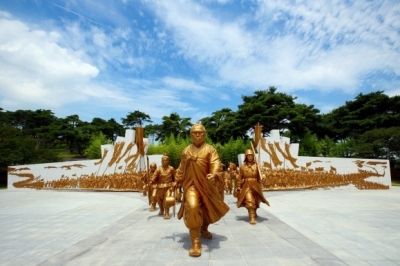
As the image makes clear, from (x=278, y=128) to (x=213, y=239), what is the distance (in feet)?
83.7

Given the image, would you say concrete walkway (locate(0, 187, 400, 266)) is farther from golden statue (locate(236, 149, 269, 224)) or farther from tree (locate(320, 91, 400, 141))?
tree (locate(320, 91, 400, 141))

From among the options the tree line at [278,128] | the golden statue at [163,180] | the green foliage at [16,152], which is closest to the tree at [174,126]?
the tree line at [278,128]

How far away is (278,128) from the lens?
28469 millimetres

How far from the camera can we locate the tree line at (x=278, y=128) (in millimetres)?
21547

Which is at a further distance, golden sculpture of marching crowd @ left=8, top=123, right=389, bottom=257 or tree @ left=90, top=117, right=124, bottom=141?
tree @ left=90, top=117, right=124, bottom=141

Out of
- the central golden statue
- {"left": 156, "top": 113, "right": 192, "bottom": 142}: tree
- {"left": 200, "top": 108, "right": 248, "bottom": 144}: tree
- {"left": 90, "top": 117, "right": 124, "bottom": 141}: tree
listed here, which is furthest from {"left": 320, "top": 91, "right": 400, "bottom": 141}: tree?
{"left": 90, "top": 117, "right": 124, "bottom": 141}: tree

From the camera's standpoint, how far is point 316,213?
7.49 metres

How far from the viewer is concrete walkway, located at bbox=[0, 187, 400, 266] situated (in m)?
3.73

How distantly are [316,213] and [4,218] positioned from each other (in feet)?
31.3

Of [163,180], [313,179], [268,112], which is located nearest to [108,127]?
[268,112]

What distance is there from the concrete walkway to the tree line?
1735 centimetres

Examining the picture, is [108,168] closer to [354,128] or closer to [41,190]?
[41,190]

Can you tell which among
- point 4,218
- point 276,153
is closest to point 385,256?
point 4,218

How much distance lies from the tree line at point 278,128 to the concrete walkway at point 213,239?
17.3 meters
